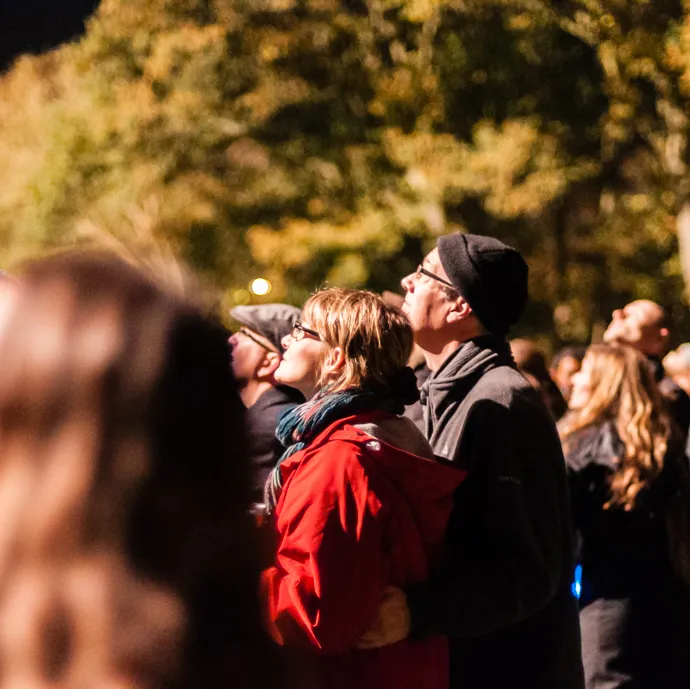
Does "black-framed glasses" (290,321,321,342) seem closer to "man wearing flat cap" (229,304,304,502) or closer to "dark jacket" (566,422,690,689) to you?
"man wearing flat cap" (229,304,304,502)

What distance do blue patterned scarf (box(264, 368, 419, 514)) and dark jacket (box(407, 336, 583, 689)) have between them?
0.28m

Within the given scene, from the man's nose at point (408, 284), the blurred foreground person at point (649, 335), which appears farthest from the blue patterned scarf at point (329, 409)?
the blurred foreground person at point (649, 335)

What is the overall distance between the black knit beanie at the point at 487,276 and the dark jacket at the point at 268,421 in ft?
3.08

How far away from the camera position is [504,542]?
2674mm

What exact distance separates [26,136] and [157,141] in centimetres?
424

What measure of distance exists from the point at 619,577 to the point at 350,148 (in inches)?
582

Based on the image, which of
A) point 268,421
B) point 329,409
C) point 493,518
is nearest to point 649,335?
point 268,421

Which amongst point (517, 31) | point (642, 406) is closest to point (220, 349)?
point (642, 406)

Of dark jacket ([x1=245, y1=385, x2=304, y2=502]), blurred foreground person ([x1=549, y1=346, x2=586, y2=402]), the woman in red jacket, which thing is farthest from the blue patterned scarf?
blurred foreground person ([x1=549, y1=346, x2=586, y2=402])

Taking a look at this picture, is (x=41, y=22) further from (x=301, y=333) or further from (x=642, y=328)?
(x=301, y=333)

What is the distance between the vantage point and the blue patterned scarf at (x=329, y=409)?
249 cm

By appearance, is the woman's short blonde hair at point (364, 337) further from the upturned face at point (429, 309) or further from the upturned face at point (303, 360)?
the upturned face at point (429, 309)

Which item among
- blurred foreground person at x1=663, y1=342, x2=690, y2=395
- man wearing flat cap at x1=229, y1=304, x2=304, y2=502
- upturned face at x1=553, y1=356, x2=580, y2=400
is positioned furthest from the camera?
upturned face at x1=553, y1=356, x2=580, y2=400

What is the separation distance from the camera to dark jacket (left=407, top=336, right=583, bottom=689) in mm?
2600
